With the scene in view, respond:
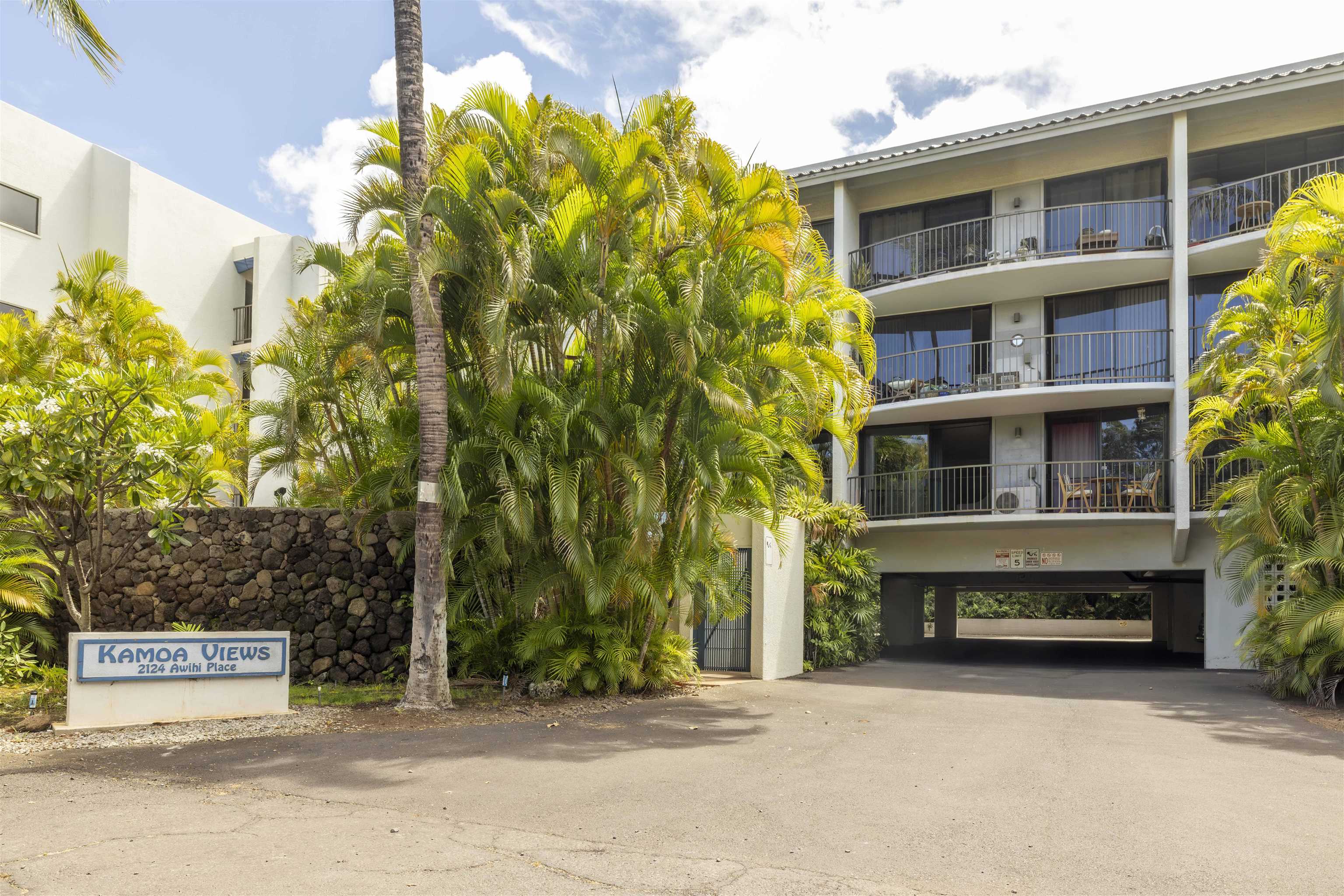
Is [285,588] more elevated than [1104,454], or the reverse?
[1104,454]

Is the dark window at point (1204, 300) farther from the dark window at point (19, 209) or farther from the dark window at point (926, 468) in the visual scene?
the dark window at point (19, 209)

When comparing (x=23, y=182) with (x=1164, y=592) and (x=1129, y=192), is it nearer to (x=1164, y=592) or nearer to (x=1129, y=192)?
(x=1129, y=192)

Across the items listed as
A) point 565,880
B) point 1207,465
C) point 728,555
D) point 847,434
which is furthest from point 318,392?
point 1207,465

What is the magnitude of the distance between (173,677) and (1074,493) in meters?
16.3

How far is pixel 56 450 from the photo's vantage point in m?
10.3

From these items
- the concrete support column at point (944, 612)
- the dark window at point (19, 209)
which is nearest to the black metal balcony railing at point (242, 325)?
the dark window at point (19, 209)

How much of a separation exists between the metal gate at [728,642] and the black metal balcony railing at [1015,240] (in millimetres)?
9109

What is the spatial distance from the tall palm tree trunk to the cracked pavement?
1304mm

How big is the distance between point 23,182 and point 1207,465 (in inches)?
1051

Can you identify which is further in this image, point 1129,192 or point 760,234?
point 1129,192

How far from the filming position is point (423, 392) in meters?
11.4

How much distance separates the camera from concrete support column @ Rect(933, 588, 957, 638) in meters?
32.8

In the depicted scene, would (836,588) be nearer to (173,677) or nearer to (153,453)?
(173,677)

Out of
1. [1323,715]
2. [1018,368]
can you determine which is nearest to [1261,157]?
[1018,368]
